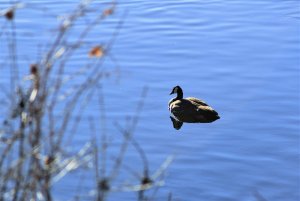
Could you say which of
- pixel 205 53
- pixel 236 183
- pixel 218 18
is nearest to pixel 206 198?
pixel 236 183

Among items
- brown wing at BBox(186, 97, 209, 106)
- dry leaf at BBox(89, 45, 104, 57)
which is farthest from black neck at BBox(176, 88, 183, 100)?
dry leaf at BBox(89, 45, 104, 57)

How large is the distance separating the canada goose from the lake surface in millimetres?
145

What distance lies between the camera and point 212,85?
1451cm

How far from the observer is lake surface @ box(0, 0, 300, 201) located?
1126 cm

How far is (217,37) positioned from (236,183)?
611 cm

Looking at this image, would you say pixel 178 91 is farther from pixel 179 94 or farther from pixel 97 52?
pixel 97 52

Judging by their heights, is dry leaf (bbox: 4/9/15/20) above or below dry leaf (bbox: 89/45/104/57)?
above

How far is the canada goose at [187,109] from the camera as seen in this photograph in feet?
45.0

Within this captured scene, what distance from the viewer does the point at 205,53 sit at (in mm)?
15961

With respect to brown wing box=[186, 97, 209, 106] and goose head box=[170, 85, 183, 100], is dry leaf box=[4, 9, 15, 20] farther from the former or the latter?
goose head box=[170, 85, 183, 100]

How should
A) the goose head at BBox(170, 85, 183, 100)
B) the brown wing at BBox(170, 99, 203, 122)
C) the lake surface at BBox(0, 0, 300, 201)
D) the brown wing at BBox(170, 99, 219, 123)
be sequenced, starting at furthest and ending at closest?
the goose head at BBox(170, 85, 183, 100) < the brown wing at BBox(170, 99, 203, 122) < the brown wing at BBox(170, 99, 219, 123) < the lake surface at BBox(0, 0, 300, 201)

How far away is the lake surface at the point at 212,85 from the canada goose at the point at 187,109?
14cm

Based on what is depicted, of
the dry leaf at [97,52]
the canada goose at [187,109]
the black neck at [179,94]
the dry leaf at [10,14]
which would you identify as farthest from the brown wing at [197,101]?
the dry leaf at [10,14]

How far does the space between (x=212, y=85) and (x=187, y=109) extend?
568 millimetres
